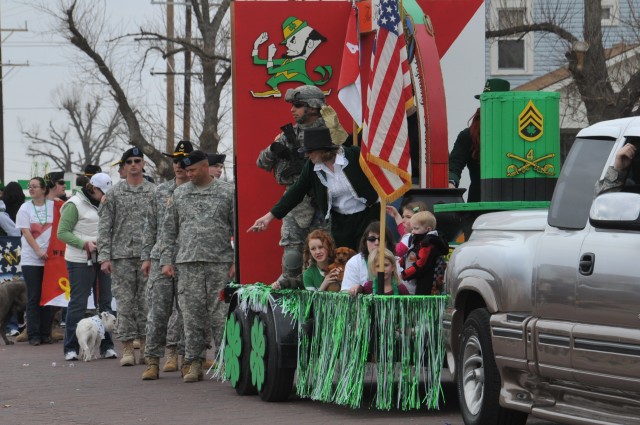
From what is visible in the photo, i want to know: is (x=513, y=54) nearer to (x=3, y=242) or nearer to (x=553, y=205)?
(x=3, y=242)

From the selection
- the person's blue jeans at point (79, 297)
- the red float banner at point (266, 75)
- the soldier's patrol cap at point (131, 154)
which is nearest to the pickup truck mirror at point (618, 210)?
the red float banner at point (266, 75)

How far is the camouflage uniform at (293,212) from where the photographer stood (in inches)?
457

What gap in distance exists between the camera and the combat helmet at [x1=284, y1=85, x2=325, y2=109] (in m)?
11.7

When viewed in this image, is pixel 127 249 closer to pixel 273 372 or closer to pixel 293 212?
pixel 293 212

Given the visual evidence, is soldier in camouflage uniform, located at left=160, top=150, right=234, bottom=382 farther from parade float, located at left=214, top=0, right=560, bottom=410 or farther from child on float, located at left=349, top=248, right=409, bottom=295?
child on float, located at left=349, top=248, right=409, bottom=295

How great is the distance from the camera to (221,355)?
1291cm

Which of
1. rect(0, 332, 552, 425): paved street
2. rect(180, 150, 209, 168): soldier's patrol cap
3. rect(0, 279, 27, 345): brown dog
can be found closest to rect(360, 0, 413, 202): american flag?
rect(0, 332, 552, 425): paved street

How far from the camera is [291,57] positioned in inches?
499

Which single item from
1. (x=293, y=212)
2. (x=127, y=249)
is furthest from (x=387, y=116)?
(x=127, y=249)

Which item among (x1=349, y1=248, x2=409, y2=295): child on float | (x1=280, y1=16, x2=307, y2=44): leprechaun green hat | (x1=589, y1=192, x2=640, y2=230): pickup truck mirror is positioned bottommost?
(x1=349, y1=248, x2=409, y2=295): child on float

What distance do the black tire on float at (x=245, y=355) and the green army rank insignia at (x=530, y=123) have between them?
2685 millimetres

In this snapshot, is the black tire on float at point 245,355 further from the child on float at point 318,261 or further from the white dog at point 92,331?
the white dog at point 92,331

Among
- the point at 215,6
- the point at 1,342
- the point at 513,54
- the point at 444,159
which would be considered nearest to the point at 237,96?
the point at 444,159

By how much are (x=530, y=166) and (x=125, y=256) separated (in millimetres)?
6041
